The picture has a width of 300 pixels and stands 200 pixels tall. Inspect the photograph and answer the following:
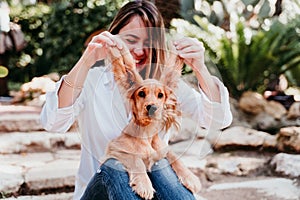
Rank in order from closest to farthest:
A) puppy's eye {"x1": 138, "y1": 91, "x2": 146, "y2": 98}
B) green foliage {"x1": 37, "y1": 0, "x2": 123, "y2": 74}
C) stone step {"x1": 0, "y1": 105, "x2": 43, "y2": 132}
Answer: puppy's eye {"x1": 138, "y1": 91, "x2": 146, "y2": 98} → stone step {"x1": 0, "y1": 105, "x2": 43, "y2": 132} → green foliage {"x1": 37, "y1": 0, "x2": 123, "y2": 74}

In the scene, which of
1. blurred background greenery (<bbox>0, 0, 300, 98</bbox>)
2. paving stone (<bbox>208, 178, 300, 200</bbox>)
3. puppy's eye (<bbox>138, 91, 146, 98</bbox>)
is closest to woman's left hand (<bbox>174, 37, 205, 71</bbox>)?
puppy's eye (<bbox>138, 91, 146, 98</bbox>)

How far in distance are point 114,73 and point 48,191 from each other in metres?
1.49

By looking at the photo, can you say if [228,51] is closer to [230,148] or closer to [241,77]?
[241,77]

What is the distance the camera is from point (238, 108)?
3543 millimetres

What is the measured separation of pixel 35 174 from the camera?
224 centimetres

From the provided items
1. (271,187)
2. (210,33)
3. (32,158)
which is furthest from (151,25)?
(210,33)

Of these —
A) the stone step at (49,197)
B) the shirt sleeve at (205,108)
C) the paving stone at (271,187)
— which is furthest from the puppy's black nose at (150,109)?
the paving stone at (271,187)

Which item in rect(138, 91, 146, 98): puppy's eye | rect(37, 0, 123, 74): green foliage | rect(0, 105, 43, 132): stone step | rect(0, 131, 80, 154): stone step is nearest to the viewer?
rect(138, 91, 146, 98): puppy's eye

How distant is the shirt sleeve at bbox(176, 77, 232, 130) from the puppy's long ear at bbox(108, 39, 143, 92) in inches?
5.3

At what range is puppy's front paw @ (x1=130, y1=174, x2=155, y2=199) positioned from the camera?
959 mm

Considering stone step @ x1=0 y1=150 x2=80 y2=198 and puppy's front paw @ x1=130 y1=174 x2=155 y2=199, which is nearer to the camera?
puppy's front paw @ x1=130 y1=174 x2=155 y2=199

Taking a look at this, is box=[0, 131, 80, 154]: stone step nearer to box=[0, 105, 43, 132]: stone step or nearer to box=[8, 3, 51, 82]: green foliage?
box=[0, 105, 43, 132]: stone step

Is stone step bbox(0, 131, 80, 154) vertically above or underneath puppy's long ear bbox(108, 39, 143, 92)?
underneath

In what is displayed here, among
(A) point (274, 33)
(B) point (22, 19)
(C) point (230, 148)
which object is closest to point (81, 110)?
(C) point (230, 148)
